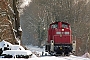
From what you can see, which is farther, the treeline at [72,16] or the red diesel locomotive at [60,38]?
the treeline at [72,16]

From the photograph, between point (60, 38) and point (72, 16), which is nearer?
point (60, 38)

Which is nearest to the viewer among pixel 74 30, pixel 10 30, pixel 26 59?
pixel 26 59

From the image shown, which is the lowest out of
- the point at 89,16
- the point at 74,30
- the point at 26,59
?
the point at 26,59

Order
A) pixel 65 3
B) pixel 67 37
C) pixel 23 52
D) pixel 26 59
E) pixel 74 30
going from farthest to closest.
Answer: pixel 65 3 → pixel 74 30 → pixel 67 37 → pixel 23 52 → pixel 26 59

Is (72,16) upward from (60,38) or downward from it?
upward

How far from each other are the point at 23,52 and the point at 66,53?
11086mm

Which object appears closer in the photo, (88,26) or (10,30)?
(10,30)

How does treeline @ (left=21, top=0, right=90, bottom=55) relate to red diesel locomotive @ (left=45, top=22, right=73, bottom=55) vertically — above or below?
above

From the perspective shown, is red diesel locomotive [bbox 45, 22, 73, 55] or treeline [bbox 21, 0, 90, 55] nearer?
red diesel locomotive [bbox 45, 22, 73, 55]

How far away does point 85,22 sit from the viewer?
191 feet

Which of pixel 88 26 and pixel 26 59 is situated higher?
pixel 88 26

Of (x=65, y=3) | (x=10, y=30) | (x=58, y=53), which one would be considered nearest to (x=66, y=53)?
(x=58, y=53)

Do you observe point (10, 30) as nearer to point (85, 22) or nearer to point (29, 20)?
point (85, 22)

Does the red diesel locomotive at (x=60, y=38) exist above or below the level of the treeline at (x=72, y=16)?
below
